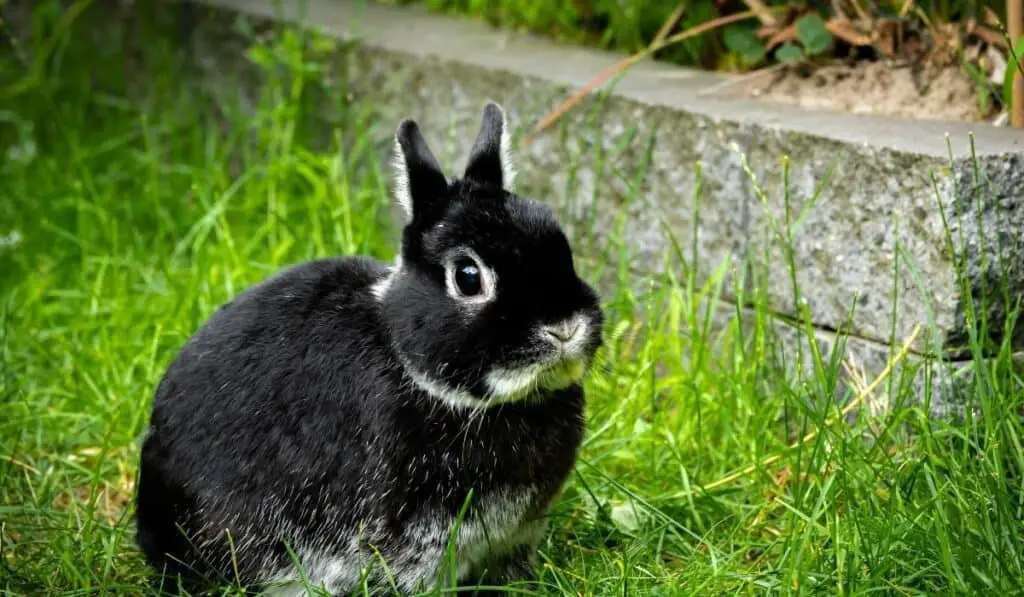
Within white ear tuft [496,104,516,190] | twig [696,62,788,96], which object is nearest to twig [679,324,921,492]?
white ear tuft [496,104,516,190]

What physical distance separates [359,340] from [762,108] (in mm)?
1529

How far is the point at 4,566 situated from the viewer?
2701mm

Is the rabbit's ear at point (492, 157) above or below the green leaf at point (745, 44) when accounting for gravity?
below

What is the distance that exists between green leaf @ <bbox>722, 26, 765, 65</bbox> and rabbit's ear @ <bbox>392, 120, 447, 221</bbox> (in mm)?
1603

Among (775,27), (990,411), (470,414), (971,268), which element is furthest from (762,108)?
(470,414)

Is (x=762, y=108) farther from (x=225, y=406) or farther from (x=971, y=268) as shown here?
(x=225, y=406)

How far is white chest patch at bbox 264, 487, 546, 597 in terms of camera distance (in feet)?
8.32

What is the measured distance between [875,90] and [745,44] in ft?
1.42

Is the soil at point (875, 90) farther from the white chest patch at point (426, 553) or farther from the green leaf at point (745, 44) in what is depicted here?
the white chest patch at point (426, 553)

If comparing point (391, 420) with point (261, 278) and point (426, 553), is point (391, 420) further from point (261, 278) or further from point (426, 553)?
point (261, 278)

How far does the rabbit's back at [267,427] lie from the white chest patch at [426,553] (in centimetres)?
6

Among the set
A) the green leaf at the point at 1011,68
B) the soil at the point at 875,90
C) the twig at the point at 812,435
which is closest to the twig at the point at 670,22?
the soil at the point at 875,90

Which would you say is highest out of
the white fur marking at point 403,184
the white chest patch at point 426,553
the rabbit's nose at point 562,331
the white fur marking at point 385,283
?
the white fur marking at point 403,184

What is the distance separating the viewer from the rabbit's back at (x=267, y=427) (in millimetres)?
2566
